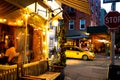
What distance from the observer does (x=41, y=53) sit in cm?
1605

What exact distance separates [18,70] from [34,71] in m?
1.83

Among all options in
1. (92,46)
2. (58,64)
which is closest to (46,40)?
(58,64)

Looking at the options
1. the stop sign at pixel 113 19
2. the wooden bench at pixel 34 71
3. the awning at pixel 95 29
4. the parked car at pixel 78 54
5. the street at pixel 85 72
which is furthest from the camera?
the awning at pixel 95 29

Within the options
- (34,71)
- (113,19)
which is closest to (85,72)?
(113,19)

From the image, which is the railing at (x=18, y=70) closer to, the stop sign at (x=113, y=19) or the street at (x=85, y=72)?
the street at (x=85, y=72)

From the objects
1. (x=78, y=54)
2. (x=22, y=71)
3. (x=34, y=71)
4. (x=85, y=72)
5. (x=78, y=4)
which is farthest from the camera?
(x=78, y=54)

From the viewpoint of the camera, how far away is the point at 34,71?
1012 centimetres

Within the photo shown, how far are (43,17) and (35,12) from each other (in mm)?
1948

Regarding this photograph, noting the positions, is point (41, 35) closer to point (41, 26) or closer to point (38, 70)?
point (41, 26)

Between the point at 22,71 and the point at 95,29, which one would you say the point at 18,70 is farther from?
the point at 95,29

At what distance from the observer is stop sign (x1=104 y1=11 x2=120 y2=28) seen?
37.2 ft

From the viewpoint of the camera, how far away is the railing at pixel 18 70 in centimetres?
746

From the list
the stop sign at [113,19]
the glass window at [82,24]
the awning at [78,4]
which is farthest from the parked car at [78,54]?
the awning at [78,4]

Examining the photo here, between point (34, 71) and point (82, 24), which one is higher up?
point (82, 24)
